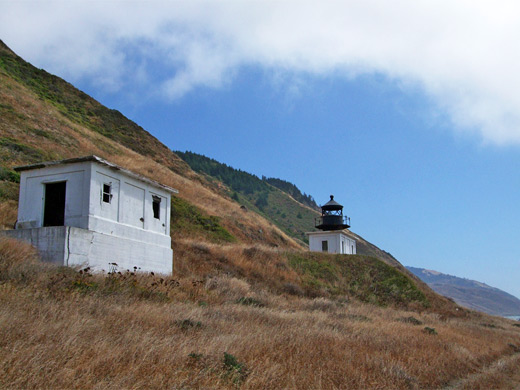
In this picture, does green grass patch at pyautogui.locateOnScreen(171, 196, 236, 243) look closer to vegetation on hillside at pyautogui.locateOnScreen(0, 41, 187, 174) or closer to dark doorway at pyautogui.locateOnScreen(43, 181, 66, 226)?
dark doorway at pyautogui.locateOnScreen(43, 181, 66, 226)

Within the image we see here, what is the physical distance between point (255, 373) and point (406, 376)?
11.2 feet

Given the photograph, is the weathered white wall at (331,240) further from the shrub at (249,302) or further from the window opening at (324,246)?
the shrub at (249,302)

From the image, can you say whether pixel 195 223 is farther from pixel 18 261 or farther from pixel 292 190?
pixel 292 190

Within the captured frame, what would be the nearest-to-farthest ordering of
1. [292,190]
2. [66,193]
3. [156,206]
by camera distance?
[66,193], [156,206], [292,190]

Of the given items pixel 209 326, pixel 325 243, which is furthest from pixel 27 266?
pixel 325 243

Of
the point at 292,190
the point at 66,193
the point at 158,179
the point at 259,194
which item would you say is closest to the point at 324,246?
the point at 158,179

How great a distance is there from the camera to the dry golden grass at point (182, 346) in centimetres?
571

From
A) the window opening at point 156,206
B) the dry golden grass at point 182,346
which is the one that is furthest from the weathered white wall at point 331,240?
the dry golden grass at point 182,346

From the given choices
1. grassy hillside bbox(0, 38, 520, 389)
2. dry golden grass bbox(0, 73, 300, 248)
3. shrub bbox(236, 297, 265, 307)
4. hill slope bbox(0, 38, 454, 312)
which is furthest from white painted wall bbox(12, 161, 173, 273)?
dry golden grass bbox(0, 73, 300, 248)

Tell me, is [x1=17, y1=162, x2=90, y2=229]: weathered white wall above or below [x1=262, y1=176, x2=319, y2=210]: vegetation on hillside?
below

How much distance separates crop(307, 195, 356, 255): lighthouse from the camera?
3916 centimetres

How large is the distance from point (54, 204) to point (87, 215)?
7.55 ft

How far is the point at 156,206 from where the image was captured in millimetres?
18844

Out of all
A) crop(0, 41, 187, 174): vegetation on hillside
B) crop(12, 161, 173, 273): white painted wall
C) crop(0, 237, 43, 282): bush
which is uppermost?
crop(0, 41, 187, 174): vegetation on hillside
